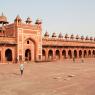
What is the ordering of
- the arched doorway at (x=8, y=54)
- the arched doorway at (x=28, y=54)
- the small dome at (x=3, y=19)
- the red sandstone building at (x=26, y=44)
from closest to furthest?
1. the red sandstone building at (x=26, y=44)
2. the arched doorway at (x=8, y=54)
3. the arched doorway at (x=28, y=54)
4. the small dome at (x=3, y=19)

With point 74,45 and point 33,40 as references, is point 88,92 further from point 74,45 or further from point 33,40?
point 74,45

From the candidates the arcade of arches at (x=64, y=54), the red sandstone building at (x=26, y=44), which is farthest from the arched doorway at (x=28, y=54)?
the arcade of arches at (x=64, y=54)

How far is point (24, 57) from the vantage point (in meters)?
38.9

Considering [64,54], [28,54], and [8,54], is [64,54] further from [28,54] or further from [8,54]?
[8,54]

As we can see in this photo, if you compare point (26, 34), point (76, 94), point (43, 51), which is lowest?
point (76, 94)

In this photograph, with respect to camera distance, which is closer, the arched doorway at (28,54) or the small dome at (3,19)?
the arched doorway at (28,54)

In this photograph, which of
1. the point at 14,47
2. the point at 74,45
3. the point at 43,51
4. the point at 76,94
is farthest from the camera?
the point at 74,45

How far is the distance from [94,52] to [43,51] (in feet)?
66.9

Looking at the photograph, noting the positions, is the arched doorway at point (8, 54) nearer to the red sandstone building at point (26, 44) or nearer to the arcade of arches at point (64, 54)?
the red sandstone building at point (26, 44)

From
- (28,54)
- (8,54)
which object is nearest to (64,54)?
(28,54)

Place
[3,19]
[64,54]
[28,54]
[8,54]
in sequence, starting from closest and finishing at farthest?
1. [8,54]
2. [28,54]
3. [3,19]
4. [64,54]

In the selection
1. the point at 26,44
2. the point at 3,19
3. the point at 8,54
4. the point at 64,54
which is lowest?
the point at 64,54

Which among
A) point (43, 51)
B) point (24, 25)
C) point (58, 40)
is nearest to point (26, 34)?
point (24, 25)

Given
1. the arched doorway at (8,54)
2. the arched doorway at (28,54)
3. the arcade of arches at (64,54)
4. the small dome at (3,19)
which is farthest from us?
the arcade of arches at (64,54)
